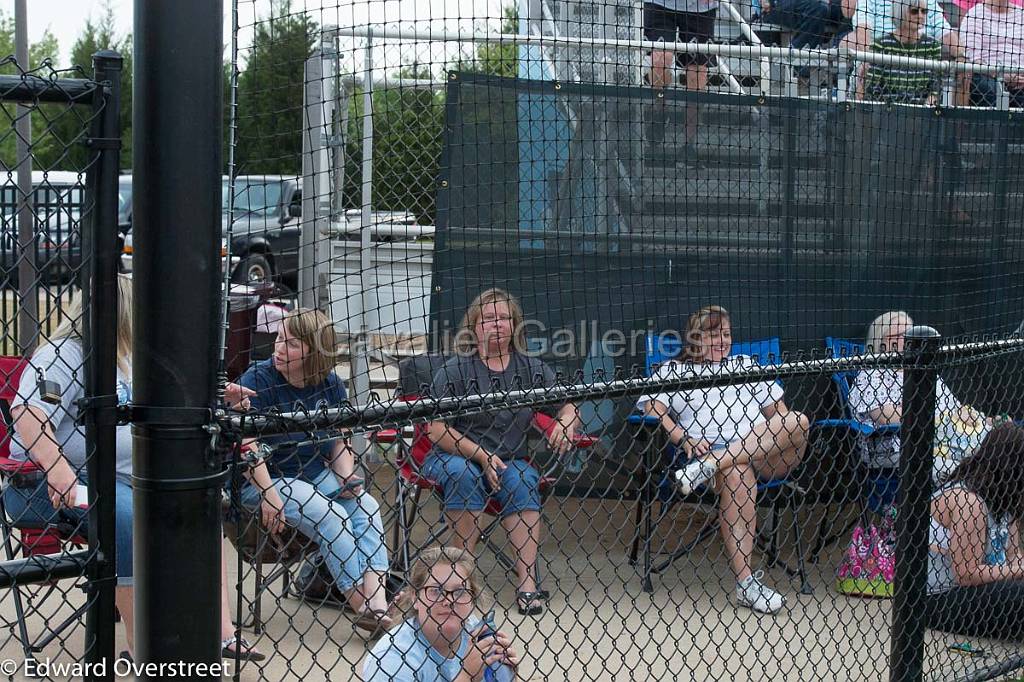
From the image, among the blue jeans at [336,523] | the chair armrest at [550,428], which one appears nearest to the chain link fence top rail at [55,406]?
the blue jeans at [336,523]

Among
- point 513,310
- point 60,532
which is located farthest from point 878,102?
point 60,532

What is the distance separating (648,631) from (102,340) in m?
2.32

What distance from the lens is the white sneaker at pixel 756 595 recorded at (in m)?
4.56

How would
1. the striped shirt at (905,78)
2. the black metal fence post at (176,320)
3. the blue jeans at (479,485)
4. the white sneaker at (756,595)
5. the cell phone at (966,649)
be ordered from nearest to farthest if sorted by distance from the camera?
the black metal fence post at (176,320) < the cell phone at (966,649) < the blue jeans at (479,485) < the white sneaker at (756,595) < the striped shirt at (905,78)

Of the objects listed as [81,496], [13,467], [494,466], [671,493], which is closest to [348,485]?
[81,496]

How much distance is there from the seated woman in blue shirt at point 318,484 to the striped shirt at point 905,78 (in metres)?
2.95

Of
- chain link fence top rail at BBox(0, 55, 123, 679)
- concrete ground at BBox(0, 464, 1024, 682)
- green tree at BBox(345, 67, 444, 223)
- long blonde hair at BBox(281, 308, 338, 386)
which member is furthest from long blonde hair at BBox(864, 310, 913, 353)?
chain link fence top rail at BBox(0, 55, 123, 679)

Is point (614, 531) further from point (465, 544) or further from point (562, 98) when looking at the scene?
point (562, 98)

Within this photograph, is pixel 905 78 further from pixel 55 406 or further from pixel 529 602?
pixel 55 406

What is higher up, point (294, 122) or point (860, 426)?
point (294, 122)

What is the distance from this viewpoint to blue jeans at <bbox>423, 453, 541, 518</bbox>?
14.1ft

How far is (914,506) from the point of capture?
10.5ft

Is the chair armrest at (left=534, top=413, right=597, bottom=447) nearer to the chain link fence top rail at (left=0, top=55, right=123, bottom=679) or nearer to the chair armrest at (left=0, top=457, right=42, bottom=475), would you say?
the chain link fence top rail at (left=0, top=55, right=123, bottom=679)

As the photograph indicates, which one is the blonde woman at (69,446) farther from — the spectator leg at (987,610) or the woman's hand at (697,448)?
the spectator leg at (987,610)
